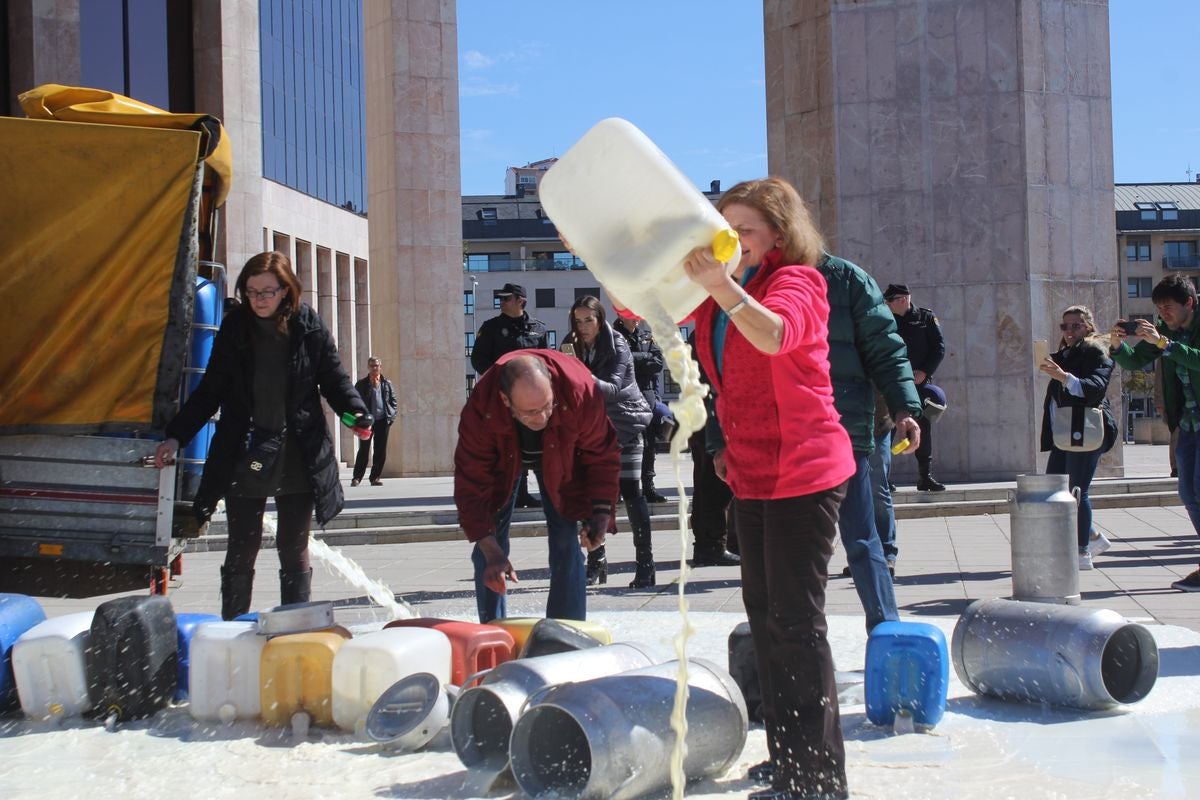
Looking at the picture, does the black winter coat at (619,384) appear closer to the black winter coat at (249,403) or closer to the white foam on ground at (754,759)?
the black winter coat at (249,403)

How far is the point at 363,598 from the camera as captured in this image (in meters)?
8.20

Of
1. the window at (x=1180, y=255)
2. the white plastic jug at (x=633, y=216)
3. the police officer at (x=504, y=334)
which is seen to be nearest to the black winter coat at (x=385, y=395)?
the police officer at (x=504, y=334)

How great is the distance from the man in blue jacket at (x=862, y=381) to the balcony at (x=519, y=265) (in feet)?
273

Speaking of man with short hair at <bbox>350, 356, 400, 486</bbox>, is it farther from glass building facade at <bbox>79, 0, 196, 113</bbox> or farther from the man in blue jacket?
the man in blue jacket

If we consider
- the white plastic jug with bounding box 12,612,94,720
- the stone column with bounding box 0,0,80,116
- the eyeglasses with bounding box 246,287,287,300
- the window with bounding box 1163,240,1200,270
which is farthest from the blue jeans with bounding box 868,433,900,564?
the window with bounding box 1163,240,1200,270

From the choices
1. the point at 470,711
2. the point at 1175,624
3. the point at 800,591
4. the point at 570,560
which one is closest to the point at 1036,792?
the point at 800,591

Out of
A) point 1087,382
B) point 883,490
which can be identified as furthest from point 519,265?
point 883,490

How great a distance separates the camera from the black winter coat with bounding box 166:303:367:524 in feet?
19.2

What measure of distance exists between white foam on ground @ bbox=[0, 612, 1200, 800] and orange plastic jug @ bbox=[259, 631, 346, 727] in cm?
8

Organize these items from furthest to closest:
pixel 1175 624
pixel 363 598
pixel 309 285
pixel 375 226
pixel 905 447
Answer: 1. pixel 309 285
2. pixel 375 226
3. pixel 363 598
4. pixel 1175 624
5. pixel 905 447

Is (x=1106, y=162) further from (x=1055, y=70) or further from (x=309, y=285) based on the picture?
(x=309, y=285)

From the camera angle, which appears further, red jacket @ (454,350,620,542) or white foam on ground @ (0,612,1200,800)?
red jacket @ (454,350,620,542)

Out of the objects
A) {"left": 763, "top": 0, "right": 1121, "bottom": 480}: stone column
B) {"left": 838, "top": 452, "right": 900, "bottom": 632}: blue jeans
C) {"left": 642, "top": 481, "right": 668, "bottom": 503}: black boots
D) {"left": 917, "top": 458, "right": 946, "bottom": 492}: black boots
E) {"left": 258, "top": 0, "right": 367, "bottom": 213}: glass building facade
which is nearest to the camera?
{"left": 838, "top": 452, "right": 900, "bottom": 632}: blue jeans

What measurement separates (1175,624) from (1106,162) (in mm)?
9588
